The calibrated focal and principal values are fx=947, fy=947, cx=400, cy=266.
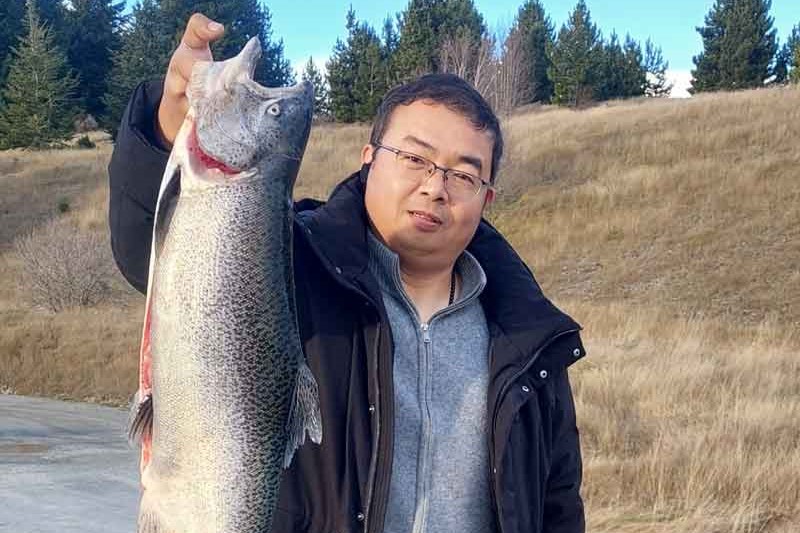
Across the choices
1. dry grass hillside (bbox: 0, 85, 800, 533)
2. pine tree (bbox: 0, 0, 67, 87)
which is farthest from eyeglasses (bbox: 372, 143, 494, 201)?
pine tree (bbox: 0, 0, 67, 87)

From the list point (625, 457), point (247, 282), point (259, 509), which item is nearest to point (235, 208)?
point (247, 282)

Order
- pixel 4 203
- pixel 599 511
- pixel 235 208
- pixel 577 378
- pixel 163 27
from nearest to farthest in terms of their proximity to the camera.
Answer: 1. pixel 235 208
2. pixel 599 511
3. pixel 577 378
4. pixel 4 203
5. pixel 163 27

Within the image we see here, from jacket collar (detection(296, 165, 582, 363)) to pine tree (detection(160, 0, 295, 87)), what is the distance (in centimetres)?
2790

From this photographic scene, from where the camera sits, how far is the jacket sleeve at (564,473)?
2.80m

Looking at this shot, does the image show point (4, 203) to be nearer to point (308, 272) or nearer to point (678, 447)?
point (678, 447)

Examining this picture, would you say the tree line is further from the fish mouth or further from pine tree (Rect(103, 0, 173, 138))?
the fish mouth

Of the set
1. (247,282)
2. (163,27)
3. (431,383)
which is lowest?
(431,383)

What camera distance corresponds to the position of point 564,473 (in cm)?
285

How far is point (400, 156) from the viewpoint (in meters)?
2.54

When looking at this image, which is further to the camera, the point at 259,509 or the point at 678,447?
the point at 678,447

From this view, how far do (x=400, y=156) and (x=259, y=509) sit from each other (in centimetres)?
98

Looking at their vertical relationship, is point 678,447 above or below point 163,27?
below

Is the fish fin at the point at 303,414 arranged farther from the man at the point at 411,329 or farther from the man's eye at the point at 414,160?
the man's eye at the point at 414,160

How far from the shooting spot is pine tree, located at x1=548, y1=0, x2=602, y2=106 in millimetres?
47219
